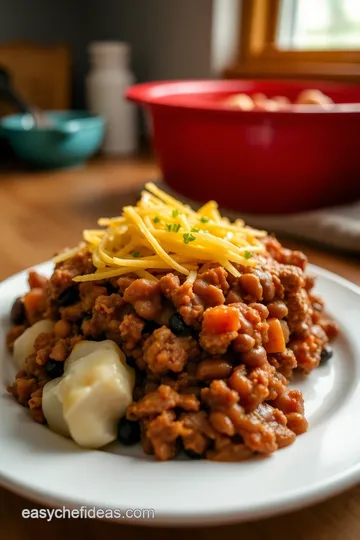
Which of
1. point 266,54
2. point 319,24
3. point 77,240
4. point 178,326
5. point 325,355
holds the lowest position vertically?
point 77,240

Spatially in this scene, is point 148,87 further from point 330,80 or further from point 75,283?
point 75,283

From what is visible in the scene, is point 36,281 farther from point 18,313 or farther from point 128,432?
point 128,432

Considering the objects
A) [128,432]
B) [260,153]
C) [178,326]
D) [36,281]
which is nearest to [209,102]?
[260,153]

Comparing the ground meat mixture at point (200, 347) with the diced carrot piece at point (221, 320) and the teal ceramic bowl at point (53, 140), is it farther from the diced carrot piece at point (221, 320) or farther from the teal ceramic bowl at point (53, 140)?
the teal ceramic bowl at point (53, 140)

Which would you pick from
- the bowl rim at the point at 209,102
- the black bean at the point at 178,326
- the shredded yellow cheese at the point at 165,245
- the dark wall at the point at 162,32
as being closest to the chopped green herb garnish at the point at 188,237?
the shredded yellow cheese at the point at 165,245

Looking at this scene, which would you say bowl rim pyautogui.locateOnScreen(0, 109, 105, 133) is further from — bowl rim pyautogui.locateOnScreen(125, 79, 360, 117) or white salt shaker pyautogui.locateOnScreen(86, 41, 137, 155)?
bowl rim pyautogui.locateOnScreen(125, 79, 360, 117)

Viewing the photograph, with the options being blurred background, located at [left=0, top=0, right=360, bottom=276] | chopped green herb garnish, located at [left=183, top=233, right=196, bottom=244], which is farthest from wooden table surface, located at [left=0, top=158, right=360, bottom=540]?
chopped green herb garnish, located at [left=183, top=233, right=196, bottom=244]

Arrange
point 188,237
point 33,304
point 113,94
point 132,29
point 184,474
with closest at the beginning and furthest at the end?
point 184,474, point 188,237, point 33,304, point 113,94, point 132,29

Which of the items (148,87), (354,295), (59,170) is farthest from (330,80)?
(354,295)
